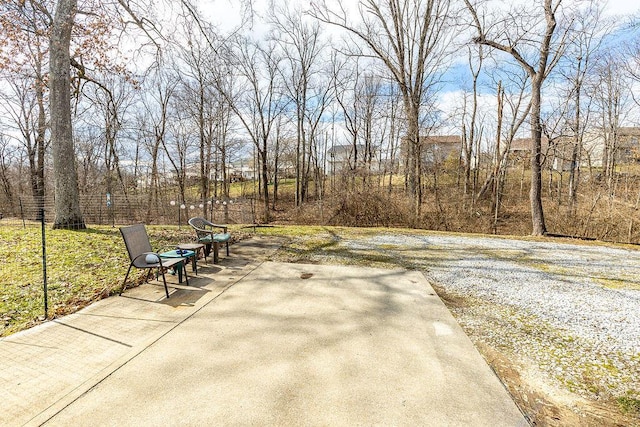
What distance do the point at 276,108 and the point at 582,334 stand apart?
23.6 metres

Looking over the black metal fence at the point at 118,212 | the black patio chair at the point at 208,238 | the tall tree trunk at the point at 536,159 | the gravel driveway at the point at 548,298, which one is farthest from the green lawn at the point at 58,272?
the tall tree trunk at the point at 536,159

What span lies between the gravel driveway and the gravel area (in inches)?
0.4

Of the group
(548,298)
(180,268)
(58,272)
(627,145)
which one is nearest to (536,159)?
(548,298)

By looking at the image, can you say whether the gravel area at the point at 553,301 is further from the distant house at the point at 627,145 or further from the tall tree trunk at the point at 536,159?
the distant house at the point at 627,145

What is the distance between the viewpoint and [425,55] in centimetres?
1476

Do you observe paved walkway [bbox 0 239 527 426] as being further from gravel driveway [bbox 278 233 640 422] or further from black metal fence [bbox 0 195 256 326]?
black metal fence [bbox 0 195 256 326]

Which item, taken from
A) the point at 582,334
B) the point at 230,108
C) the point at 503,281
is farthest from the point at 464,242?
the point at 230,108

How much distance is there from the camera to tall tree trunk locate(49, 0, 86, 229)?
7.56 m

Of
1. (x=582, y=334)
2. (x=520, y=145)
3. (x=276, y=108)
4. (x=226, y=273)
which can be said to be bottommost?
(x=582, y=334)

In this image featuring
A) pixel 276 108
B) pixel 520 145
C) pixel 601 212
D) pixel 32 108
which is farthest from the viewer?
pixel 520 145

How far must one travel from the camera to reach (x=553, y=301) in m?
4.05

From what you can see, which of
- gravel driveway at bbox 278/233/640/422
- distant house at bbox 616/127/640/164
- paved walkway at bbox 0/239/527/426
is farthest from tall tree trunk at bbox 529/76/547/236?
paved walkway at bbox 0/239/527/426

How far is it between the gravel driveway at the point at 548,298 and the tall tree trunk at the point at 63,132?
703 cm

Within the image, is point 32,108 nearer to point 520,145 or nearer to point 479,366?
point 479,366
